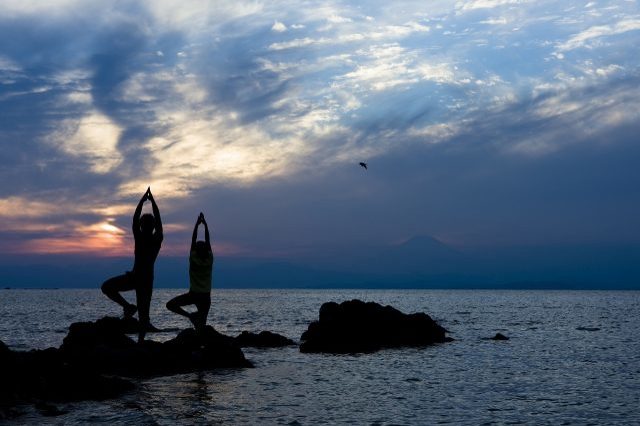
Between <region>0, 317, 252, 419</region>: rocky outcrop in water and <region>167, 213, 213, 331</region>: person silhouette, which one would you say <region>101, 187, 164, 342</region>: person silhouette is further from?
<region>167, 213, 213, 331</region>: person silhouette

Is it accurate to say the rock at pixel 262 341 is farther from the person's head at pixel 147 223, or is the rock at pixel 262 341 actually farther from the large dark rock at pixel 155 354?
the person's head at pixel 147 223

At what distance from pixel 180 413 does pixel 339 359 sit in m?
14.2

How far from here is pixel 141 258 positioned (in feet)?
53.1

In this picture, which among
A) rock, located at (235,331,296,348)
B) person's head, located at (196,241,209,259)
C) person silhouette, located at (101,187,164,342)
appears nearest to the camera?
person silhouette, located at (101,187,164,342)

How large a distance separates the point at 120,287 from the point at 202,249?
122 inches

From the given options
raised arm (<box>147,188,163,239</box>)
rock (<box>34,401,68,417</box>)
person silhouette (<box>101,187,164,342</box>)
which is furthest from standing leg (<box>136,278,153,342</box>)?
rock (<box>34,401,68,417</box>)

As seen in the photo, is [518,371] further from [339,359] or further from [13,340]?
[13,340]

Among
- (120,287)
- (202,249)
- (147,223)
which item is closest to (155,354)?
(202,249)

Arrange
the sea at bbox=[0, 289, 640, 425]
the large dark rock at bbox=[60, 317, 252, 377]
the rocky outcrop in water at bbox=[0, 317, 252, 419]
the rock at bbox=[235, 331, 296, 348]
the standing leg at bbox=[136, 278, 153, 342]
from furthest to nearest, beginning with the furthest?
the rock at bbox=[235, 331, 296, 348], the large dark rock at bbox=[60, 317, 252, 377], the standing leg at bbox=[136, 278, 153, 342], the rocky outcrop in water at bbox=[0, 317, 252, 419], the sea at bbox=[0, 289, 640, 425]

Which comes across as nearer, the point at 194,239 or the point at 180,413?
the point at 180,413

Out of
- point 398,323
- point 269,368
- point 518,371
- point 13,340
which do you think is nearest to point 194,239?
point 269,368

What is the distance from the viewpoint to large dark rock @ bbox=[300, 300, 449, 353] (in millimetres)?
31797

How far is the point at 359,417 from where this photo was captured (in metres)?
14.4

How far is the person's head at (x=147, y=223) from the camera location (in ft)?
52.7
